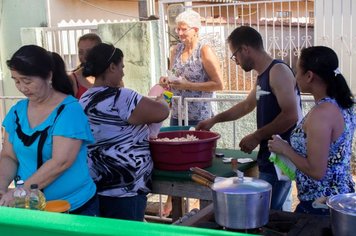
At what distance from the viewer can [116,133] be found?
278 cm

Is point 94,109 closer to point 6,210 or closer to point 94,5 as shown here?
point 6,210

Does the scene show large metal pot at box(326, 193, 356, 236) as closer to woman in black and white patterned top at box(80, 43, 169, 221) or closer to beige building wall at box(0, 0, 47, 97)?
woman in black and white patterned top at box(80, 43, 169, 221)

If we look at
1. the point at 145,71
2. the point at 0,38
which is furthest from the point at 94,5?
the point at 145,71

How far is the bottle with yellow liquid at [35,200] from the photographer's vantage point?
2016mm

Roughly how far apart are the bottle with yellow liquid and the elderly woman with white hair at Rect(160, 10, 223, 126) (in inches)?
93.6

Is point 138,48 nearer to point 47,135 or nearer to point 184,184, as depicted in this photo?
point 184,184

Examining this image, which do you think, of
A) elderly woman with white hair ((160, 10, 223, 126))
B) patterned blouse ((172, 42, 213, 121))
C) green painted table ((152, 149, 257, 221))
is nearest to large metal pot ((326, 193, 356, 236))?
green painted table ((152, 149, 257, 221))

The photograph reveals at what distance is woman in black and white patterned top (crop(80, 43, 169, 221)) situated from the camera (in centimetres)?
273

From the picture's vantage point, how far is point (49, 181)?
2.29 m

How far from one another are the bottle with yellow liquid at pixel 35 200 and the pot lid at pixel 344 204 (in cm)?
113

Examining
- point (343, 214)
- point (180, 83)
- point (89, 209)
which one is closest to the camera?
point (343, 214)

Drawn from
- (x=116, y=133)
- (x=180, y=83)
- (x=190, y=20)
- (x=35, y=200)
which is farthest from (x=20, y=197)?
(x=190, y=20)

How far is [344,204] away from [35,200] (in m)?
1.22

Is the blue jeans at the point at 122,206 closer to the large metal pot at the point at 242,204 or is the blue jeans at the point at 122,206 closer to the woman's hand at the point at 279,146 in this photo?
the woman's hand at the point at 279,146
